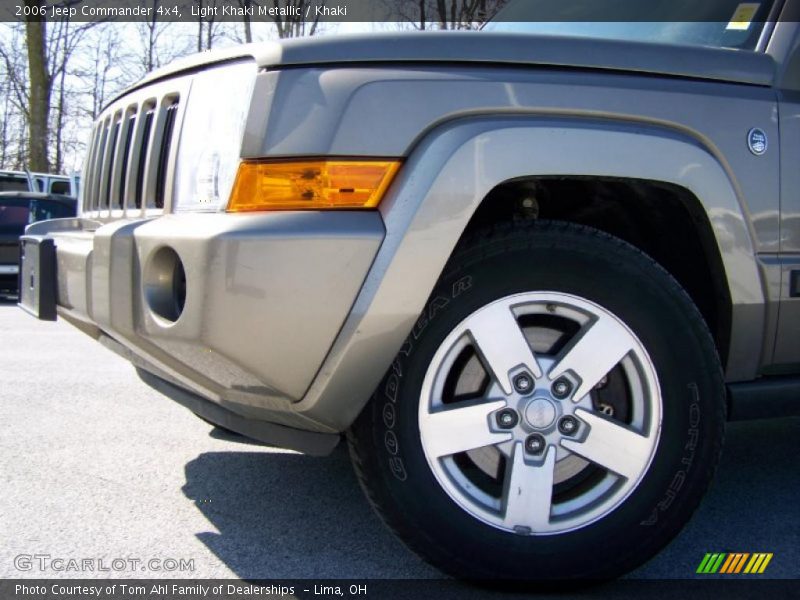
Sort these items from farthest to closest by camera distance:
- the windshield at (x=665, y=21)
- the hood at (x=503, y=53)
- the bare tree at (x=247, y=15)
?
the bare tree at (x=247, y=15)
the windshield at (x=665, y=21)
the hood at (x=503, y=53)

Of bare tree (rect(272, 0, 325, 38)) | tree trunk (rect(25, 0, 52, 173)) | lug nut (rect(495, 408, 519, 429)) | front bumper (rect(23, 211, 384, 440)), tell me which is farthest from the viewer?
tree trunk (rect(25, 0, 52, 173))

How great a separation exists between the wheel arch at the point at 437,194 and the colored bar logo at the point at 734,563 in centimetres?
114

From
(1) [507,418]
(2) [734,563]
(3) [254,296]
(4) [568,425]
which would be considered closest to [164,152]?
(3) [254,296]

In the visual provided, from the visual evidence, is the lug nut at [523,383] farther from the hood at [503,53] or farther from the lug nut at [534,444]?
the hood at [503,53]

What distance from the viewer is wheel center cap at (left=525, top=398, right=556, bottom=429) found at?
7.23 ft

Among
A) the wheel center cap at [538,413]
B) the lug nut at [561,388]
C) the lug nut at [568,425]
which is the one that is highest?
the lug nut at [561,388]

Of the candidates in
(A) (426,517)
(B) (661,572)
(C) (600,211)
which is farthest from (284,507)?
(C) (600,211)

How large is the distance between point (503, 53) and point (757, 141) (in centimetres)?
82

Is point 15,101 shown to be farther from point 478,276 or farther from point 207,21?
point 478,276

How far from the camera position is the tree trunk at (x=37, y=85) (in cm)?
1933

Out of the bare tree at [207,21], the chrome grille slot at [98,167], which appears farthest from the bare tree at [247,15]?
the chrome grille slot at [98,167]

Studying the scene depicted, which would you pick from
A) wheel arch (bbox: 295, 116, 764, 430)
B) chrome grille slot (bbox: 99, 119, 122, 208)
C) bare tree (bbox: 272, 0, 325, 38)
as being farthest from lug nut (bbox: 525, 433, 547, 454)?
bare tree (bbox: 272, 0, 325, 38)

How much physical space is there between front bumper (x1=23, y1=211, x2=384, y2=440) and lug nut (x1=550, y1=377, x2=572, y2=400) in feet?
1.96

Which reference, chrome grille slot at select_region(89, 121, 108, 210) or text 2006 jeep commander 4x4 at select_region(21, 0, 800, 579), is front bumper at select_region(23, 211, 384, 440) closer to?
text 2006 jeep commander 4x4 at select_region(21, 0, 800, 579)
